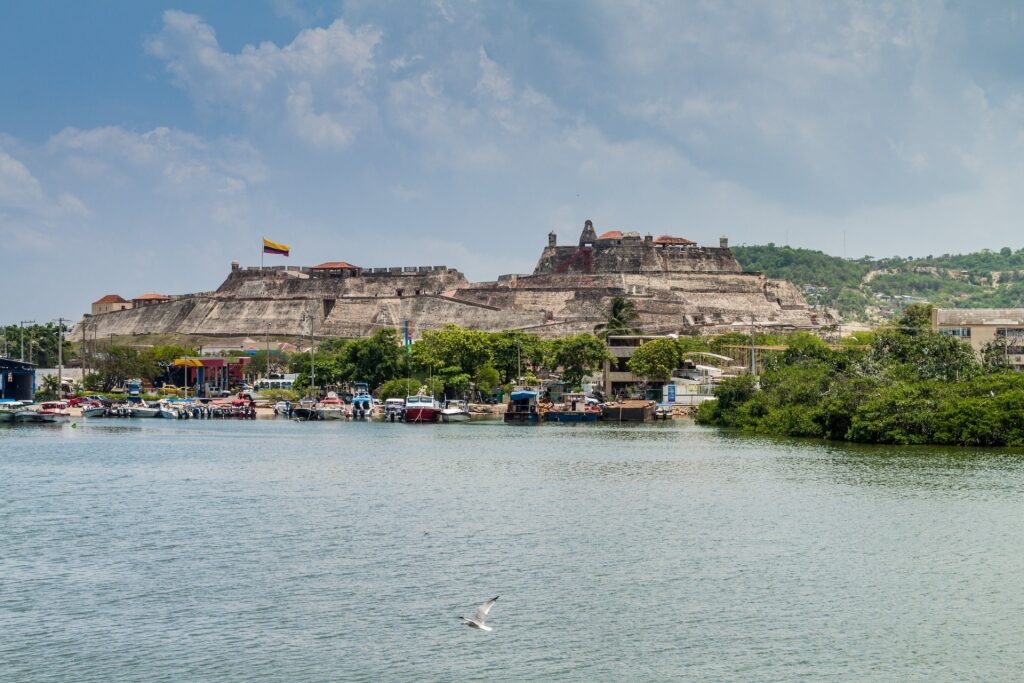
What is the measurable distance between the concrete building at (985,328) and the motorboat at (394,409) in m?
26.7

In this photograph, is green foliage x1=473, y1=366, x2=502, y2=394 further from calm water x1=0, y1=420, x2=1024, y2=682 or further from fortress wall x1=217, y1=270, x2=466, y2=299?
calm water x1=0, y1=420, x2=1024, y2=682

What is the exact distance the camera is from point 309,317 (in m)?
122

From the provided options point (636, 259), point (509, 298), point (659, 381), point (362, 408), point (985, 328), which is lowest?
point (362, 408)

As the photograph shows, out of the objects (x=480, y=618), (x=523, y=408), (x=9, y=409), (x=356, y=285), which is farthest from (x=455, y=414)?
(x=480, y=618)

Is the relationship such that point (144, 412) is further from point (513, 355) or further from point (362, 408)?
point (513, 355)

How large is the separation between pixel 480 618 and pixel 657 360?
62.8 m

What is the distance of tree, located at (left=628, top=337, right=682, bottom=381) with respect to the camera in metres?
82.2

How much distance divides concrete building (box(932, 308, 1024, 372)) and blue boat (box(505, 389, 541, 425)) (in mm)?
20032

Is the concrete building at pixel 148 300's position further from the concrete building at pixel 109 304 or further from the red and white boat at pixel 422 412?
the red and white boat at pixel 422 412

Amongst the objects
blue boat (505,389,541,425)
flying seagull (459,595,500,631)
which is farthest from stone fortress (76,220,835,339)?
flying seagull (459,595,500,631)

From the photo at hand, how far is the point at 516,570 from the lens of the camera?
24.9 meters

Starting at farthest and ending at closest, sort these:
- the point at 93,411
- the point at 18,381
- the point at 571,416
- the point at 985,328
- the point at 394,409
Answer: the point at 18,381 → the point at 93,411 → the point at 394,409 → the point at 571,416 → the point at 985,328

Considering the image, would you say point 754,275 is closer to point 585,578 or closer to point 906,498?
point 906,498

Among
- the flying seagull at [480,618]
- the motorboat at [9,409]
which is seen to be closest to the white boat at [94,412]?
the motorboat at [9,409]
